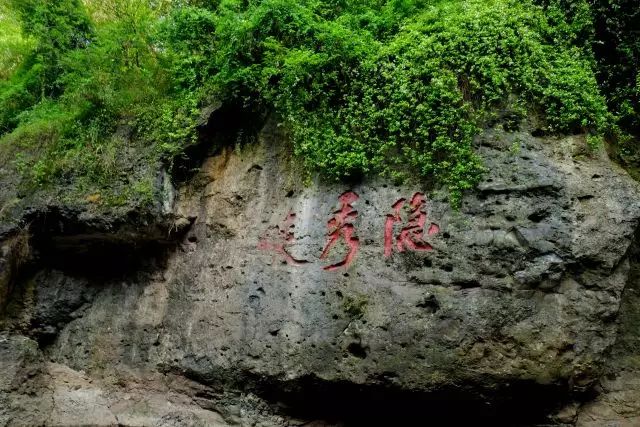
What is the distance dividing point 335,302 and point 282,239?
3.30 feet

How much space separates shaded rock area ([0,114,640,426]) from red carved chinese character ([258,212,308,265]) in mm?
17

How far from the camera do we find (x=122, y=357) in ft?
20.4

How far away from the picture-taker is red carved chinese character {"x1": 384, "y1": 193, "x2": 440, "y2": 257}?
506 centimetres

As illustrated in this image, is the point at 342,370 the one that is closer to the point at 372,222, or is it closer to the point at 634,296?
→ the point at 372,222

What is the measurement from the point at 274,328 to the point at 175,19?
4183 millimetres

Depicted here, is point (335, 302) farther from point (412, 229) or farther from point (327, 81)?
point (327, 81)

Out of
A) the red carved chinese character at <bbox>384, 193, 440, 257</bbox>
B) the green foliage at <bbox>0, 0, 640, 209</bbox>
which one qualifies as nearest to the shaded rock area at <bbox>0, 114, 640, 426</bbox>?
the red carved chinese character at <bbox>384, 193, 440, 257</bbox>

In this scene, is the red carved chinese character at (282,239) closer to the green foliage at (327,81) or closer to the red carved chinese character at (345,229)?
the red carved chinese character at (345,229)

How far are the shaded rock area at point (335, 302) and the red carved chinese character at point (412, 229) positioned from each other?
0.02 metres

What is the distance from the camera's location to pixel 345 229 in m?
5.45

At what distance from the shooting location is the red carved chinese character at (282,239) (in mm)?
5688

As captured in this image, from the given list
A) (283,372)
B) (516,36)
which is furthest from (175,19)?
(283,372)

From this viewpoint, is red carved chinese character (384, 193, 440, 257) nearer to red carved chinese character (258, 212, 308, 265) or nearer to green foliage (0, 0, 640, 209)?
green foliage (0, 0, 640, 209)

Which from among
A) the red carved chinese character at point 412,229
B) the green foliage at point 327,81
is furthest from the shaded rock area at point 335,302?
the green foliage at point 327,81
